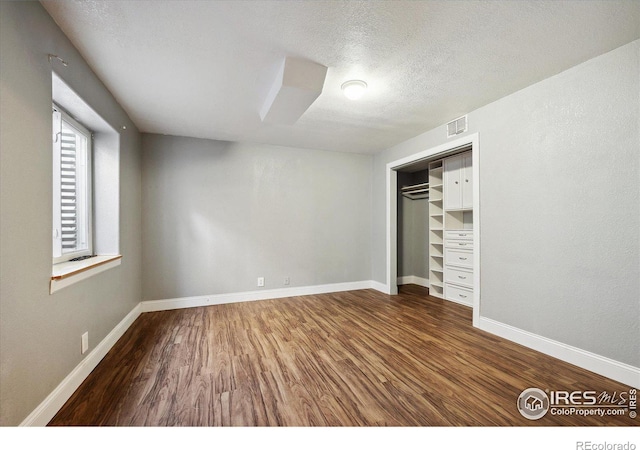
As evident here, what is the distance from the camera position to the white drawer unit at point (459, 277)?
381 cm

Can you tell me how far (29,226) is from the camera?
4.62 ft

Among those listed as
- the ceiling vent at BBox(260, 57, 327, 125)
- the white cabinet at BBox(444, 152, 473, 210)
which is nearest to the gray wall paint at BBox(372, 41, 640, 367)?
the white cabinet at BBox(444, 152, 473, 210)

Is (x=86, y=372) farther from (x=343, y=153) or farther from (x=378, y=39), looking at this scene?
(x=343, y=153)

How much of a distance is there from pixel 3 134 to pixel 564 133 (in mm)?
3700

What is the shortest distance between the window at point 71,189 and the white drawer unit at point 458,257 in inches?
179

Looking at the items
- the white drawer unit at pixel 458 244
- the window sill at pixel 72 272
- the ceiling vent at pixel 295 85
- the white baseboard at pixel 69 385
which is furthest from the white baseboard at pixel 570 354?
the window sill at pixel 72 272

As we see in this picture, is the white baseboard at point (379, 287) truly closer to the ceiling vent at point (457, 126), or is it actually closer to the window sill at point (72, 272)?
the ceiling vent at point (457, 126)

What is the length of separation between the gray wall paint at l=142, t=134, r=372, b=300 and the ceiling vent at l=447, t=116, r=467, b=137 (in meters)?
1.82

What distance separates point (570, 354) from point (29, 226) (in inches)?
151

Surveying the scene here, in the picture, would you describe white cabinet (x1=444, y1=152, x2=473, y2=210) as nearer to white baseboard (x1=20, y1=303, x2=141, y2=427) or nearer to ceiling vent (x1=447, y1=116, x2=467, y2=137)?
ceiling vent (x1=447, y1=116, x2=467, y2=137)

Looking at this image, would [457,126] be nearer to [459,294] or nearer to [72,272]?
[459,294]

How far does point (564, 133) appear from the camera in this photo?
2236mm

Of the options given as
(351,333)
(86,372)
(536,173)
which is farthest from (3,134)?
(536,173)

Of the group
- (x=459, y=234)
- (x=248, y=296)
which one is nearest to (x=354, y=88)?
(x=459, y=234)
